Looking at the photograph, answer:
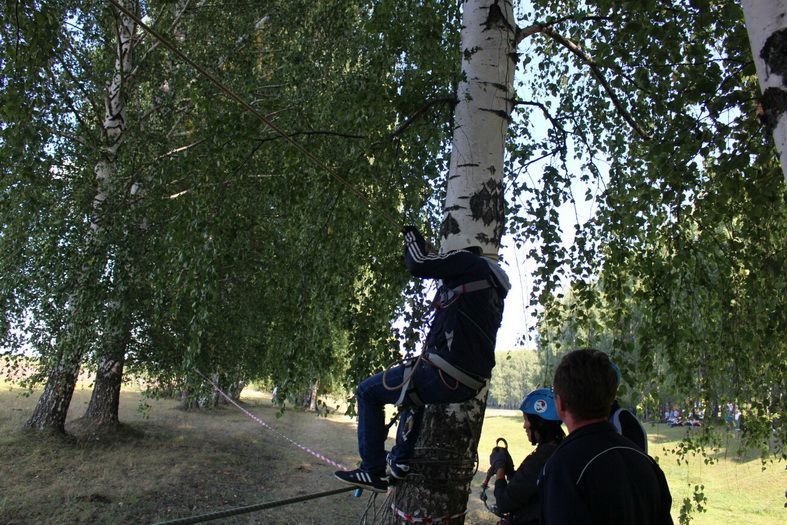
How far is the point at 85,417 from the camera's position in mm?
11961

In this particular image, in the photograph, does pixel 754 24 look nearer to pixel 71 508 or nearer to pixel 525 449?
pixel 71 508

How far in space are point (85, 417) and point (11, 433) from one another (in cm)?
169

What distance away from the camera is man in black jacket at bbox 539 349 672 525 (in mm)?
1641

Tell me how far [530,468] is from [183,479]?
868 centimetres

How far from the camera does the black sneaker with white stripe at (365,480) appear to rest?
3.15m

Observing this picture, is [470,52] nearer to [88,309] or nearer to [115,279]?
[115,279]

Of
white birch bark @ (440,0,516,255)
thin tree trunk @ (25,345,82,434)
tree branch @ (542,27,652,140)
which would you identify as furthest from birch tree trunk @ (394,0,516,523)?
thin tree trunk @ (25,345,82,434)

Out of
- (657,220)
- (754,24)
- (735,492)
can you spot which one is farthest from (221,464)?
(735,492)

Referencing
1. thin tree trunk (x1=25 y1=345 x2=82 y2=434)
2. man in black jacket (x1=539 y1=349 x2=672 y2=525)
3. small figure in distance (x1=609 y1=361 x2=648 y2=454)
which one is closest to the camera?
man in black jacket (x1=539 y1=349 x2=672 y2=525)

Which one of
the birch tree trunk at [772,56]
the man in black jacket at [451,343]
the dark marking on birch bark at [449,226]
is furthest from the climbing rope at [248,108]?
the birch tree trunk at [772,56]

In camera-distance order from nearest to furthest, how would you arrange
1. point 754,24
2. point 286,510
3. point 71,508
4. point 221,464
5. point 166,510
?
point 754,24 < point 71,508 < point 166,510 < point 286,510 < point 221,464

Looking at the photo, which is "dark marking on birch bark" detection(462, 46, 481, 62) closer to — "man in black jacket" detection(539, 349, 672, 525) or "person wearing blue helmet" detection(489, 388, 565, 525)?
"person wearing blue helmet" detection(489, 388, 565, 525)

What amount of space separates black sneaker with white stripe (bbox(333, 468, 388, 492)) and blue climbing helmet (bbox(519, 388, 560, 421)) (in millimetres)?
987

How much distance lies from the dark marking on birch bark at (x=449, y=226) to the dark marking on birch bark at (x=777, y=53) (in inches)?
79.8
